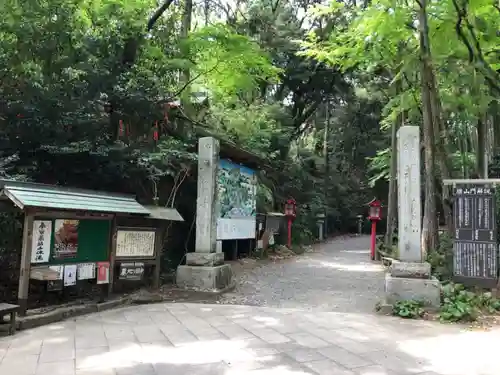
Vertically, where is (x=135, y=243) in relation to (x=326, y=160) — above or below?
below

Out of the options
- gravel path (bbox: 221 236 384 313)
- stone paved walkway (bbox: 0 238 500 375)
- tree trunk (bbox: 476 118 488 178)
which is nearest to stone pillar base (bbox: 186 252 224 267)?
gravel path (bbox: 221 236 384 313)

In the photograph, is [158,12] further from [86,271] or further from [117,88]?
[86,271]

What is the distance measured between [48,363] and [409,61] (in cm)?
945

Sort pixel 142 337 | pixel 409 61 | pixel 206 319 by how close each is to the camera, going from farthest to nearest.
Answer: pixel 409 61, pixel 206 319, pixel 142 337

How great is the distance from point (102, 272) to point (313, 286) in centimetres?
546

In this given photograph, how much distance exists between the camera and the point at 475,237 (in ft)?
28.2

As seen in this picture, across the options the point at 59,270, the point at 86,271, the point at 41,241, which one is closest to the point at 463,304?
the point at 86,271

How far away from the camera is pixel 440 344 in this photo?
19.2 feet

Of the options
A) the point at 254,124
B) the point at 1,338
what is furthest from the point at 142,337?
the point at 254,124

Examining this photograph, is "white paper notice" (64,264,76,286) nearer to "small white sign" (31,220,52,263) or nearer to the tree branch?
"small white sign" (31,220,52,263)

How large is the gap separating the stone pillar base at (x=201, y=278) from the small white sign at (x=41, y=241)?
3.28 metres

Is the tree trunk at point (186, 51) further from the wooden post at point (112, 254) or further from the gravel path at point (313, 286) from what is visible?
the gravel path at point (313, 286)

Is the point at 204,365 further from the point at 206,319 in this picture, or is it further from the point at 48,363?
the point at 206,319

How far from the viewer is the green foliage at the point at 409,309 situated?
24.7 ft
